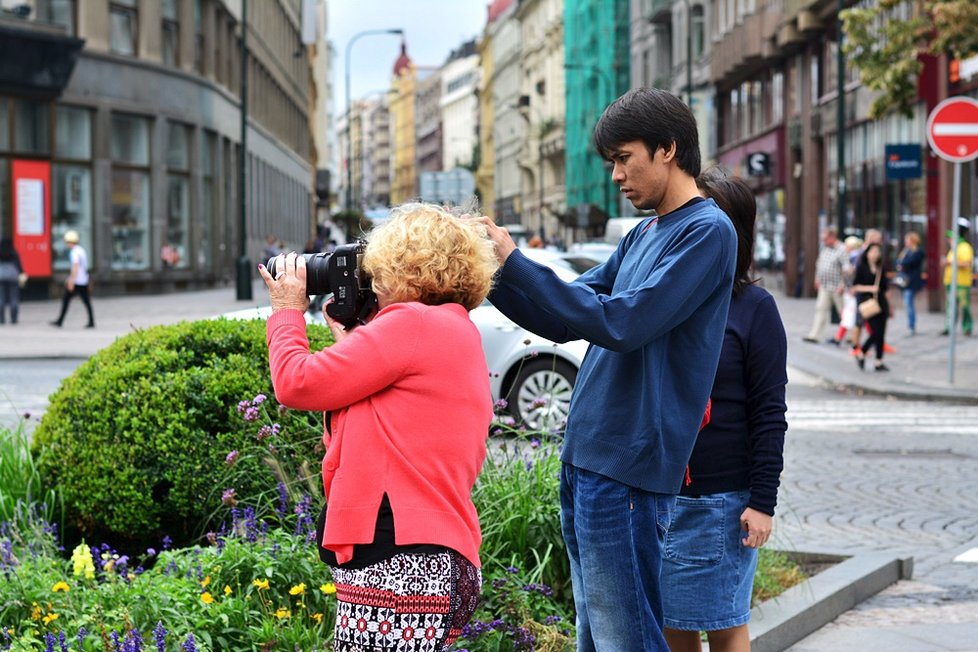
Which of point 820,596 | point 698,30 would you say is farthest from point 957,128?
point 698,30

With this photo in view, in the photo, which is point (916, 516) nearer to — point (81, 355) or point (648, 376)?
point (648, 376)

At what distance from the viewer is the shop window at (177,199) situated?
1607 inches

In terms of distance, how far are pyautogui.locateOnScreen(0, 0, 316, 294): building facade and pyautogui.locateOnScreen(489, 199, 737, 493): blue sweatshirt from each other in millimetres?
32189

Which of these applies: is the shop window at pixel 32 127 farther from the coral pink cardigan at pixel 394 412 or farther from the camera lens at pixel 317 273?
the coral pink cardigan at pixel 394 412

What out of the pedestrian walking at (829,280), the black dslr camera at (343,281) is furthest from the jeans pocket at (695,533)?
the pedestrian walking at (829,280)

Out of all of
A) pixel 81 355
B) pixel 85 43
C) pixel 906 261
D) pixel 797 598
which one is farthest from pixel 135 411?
pixel 85 43

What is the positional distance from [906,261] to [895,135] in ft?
22.3

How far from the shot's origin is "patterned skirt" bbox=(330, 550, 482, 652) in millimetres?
3176

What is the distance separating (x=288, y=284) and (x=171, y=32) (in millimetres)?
40001

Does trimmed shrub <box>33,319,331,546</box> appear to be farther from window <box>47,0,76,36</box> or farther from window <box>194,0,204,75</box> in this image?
window <box>194,0,204,75</box>

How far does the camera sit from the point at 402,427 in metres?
3.19

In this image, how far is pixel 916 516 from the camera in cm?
875

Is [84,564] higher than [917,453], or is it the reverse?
[84,564]

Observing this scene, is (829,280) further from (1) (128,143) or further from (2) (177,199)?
(2) (177,199)
